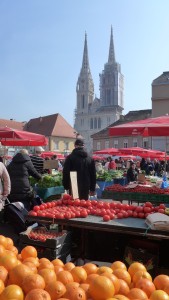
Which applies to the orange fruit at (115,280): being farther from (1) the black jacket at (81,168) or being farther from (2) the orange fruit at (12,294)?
(1) the black jacket at (81,168)

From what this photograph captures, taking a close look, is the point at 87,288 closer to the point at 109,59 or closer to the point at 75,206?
the point at 75,206

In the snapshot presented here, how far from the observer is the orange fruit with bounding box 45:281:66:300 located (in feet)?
6.00

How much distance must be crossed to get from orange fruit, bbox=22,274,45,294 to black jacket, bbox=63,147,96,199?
414cm

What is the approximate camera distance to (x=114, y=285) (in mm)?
1955

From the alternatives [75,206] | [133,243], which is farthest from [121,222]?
[75,206]

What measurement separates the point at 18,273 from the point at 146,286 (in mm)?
790

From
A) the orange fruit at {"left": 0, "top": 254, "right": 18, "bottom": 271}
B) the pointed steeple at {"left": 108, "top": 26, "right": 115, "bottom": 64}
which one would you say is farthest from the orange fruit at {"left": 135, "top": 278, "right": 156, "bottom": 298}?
the pointed steeple at {"left": 108, "top": 26, "right": 115, "bottom": 64}

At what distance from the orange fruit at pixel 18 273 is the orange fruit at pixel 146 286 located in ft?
2.27

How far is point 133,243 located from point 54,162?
5.81 metres

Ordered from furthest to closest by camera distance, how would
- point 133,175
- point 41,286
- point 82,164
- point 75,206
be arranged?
point 133,175, point 82,164, point 75,206, point 41,286

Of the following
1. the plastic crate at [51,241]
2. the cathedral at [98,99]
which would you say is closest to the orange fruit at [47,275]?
the plastic crate at [51,241]

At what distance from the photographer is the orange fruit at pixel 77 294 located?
1.77m

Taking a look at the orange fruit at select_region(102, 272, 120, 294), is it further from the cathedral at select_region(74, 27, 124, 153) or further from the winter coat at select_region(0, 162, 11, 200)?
the cathedral at select_region(74, 27, 124, 153)

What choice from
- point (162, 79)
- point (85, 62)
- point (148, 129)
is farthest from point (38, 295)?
point (85, 62)
